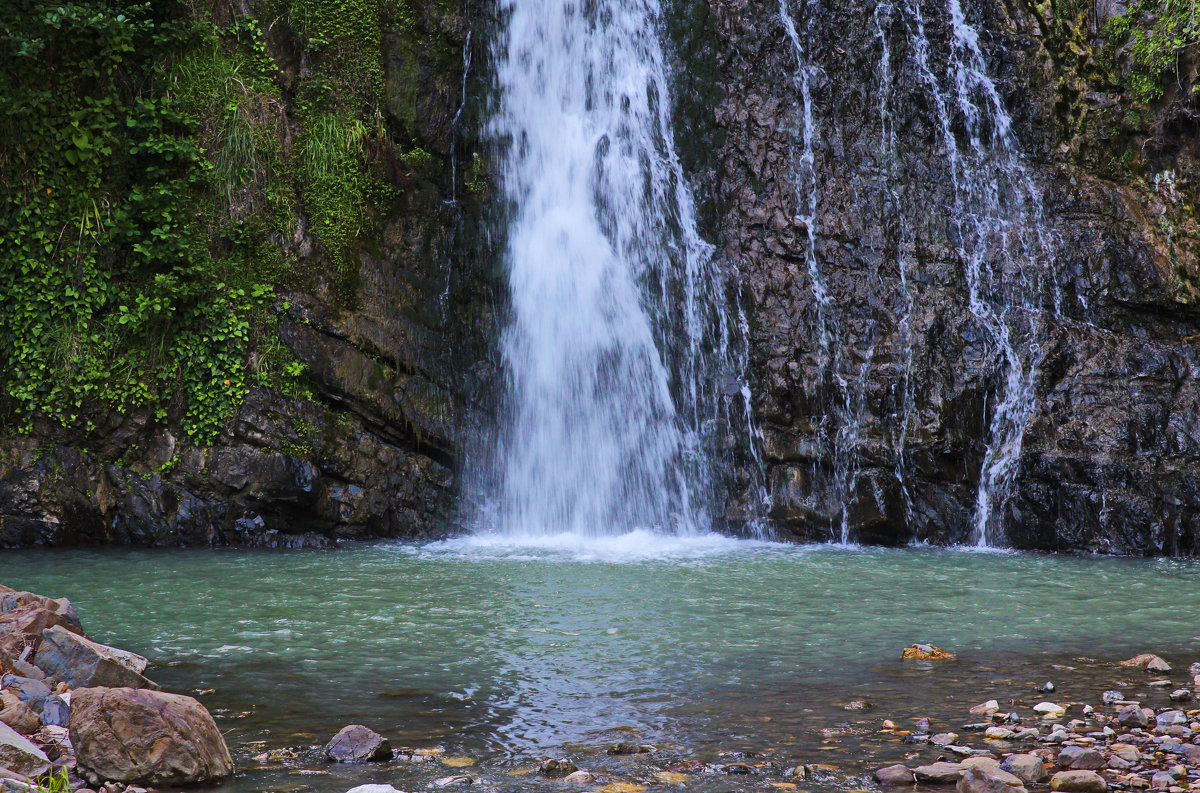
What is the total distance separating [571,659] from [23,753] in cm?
311

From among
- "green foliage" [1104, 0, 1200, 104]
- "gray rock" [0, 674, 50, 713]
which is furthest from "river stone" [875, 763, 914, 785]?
"green foliage" [1104, 0, 1200, 104]

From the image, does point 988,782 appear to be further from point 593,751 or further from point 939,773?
point 593,751

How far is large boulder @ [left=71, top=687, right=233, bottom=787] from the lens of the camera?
136 inches

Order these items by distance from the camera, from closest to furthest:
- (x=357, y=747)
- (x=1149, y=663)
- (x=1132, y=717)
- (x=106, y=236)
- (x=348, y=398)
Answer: (x=357, y=747) → (x=1132, y=717) → (x=1149, y=663) → (x=106, y=236) → (x=348, y=398)

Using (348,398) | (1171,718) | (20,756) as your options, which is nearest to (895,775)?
(1171,718)

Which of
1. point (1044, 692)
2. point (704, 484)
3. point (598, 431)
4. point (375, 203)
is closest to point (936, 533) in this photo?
point (704, 484)

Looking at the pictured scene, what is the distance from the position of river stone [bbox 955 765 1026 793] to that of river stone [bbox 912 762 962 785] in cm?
5

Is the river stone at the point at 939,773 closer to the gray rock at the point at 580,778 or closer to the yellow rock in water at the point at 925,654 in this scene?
the gray rock at the point at 580,778

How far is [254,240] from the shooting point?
11508 mm

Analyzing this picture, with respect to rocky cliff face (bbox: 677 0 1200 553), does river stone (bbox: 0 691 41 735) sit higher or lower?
lower

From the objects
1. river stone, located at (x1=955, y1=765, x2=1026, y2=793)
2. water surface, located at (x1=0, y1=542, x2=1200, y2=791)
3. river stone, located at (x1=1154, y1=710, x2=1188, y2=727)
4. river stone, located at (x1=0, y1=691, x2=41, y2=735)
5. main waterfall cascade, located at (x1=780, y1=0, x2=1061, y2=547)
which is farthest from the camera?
main waterfall cascade, located at (x1=780, y1=0, x2=1061, y2=547)

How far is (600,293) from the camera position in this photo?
12531 mm

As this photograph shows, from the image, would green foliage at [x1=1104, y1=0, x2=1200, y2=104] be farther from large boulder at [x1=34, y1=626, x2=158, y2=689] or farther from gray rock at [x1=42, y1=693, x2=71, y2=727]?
gray rock at [x1=42, y1=693, x2=71, y2=727]

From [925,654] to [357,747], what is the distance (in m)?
3.50
